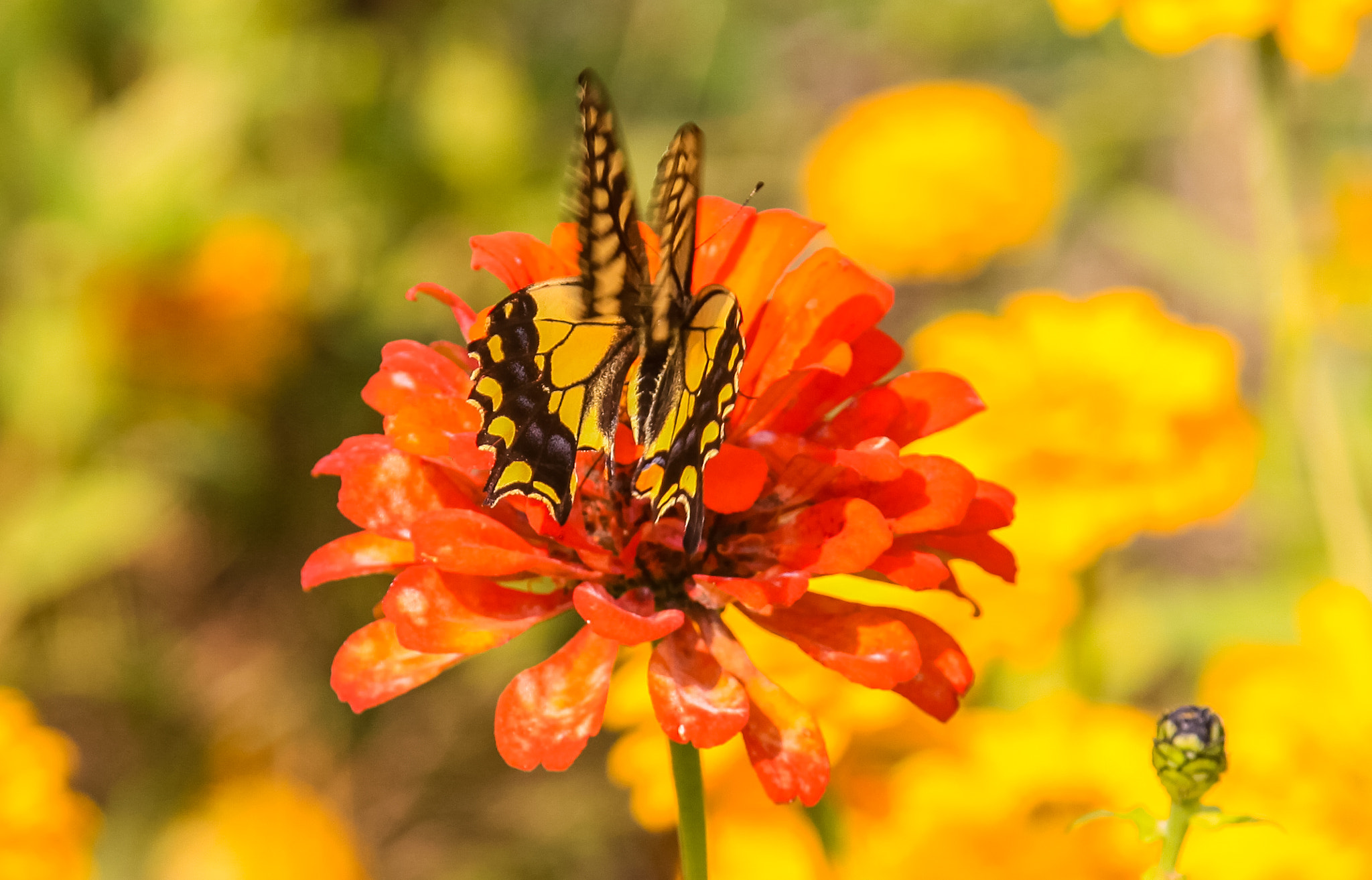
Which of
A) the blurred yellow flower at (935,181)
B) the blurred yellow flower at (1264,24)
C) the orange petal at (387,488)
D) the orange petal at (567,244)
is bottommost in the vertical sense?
the orange petal at (387,488)

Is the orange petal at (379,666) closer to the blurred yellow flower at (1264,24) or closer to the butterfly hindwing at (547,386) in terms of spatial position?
the butterfly hindwing at (547,386)

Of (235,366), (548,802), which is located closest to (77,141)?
(235,366)

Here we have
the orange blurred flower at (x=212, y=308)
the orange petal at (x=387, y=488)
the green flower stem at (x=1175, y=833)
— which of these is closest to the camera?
the green flower stem at (x=1175, y=833)

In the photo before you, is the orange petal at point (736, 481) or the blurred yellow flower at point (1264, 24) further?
the blurred yellow flower at point (1264, 24)

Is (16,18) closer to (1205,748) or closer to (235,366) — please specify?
(235,366)

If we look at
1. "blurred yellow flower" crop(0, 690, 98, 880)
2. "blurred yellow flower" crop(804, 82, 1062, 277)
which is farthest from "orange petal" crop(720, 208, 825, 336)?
"blurred yellow flower" crop(804, 82, 1062, 277)

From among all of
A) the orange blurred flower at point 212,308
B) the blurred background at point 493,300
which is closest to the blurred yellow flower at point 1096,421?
the blurred background at point 493,300
